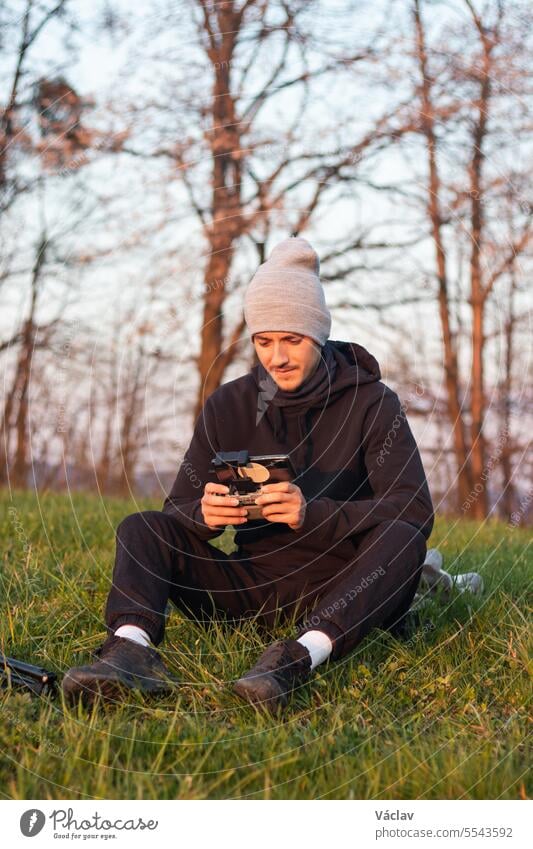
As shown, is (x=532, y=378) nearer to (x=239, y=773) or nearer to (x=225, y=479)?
(x=225, y=479)

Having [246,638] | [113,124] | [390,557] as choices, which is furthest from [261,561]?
[113,124]

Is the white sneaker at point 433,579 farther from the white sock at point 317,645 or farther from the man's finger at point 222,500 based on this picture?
the man's finger at point 222,500

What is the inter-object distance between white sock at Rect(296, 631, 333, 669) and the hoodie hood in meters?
0.86

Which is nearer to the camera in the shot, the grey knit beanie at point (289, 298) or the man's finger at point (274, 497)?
the man's finger at point (274, 497)

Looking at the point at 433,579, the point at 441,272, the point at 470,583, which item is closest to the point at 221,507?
the point at 433,579

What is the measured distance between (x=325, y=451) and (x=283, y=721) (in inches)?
42.7

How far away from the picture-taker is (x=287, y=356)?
365cm

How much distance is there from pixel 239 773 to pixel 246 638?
0.94 metres

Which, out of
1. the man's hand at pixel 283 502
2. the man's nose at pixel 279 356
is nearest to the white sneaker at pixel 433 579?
the man's hand at pixel 283 502

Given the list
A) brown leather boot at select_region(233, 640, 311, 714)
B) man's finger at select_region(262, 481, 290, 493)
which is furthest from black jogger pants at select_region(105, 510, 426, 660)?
man's finger at select_region(262, 481, 290, 493)

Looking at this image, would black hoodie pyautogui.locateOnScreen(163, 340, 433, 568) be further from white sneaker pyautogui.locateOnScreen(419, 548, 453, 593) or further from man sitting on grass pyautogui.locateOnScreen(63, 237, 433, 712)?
white sneaker pyautogui.locateOnScreen(419, 548, 453, 593)

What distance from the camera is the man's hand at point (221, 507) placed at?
3229 millimetres

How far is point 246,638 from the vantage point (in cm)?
343

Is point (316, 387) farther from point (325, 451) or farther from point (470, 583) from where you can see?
point (470, 583)
